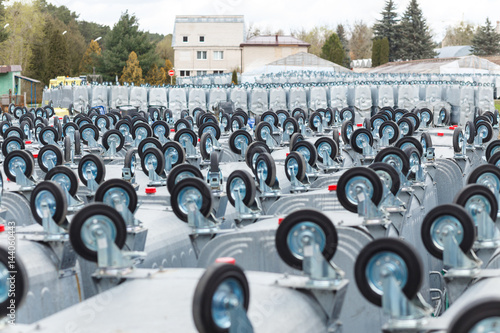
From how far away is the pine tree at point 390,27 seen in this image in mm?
79625

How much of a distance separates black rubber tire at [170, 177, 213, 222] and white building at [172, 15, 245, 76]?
239ft

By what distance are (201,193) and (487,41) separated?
253 ft

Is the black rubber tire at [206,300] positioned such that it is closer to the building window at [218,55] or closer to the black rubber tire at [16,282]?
the black rubber tire at [16,282]

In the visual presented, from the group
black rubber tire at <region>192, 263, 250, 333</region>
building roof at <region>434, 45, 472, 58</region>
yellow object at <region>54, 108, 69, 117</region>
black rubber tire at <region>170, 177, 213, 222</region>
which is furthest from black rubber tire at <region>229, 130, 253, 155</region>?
building roof at <region>434, 45, 472, 58</region>

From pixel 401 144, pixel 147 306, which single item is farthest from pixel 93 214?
pixel 401 144

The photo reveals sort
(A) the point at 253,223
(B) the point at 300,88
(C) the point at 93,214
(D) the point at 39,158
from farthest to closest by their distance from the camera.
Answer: (B) the point at 300,88 → (D) the point at 39,158 → (A) the point at 253,223 → (C) the point at 93,214

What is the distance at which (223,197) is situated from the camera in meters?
7.62

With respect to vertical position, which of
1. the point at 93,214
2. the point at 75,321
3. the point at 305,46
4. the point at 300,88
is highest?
the point at 305,46

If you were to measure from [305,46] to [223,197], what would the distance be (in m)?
A: 70.0

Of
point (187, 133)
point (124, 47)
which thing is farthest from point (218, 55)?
point (187, 133)

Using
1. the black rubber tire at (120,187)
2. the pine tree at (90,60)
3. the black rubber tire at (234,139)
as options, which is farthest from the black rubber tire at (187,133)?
the pine tree at (90,60)

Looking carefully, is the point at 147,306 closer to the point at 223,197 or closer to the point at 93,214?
the point at 93,214

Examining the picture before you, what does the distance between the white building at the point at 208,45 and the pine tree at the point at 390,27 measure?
15.8 m

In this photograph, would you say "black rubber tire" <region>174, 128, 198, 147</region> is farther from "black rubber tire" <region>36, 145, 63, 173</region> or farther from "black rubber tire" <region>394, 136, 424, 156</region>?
"black rubber tire" <region>394, 136, 424, 156</region>
